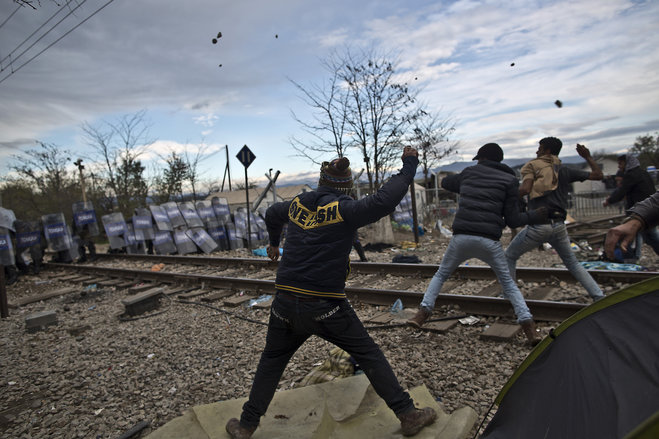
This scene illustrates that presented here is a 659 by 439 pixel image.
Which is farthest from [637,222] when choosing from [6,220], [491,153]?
[6,220]

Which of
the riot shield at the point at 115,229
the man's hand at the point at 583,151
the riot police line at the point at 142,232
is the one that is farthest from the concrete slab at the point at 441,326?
the riot shield at the point at 115,229

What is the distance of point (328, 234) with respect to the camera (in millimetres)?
2721

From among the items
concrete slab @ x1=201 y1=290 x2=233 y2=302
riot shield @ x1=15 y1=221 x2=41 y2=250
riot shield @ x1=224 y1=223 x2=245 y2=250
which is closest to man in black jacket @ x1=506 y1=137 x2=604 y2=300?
concrete slab @ x1=201 y1=290 x2=233 y2=302

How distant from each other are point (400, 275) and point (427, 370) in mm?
4544

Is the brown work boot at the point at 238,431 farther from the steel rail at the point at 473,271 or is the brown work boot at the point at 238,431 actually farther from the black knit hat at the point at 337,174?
the steel rail at the point at 473,271

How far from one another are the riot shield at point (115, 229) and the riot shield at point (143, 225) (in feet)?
1.86

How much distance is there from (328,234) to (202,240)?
13781mm

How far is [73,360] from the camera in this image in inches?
199

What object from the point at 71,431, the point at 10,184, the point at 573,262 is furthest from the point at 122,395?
the point at 10,184

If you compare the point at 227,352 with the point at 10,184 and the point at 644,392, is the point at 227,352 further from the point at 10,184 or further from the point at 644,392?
the point at 10,184

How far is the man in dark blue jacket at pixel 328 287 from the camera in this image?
8.80ft

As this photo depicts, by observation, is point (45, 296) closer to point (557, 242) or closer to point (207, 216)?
point (207, 216)

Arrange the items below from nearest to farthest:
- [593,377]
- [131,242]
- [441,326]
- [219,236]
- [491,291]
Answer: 1. [593,377]
2. [441,326]
3. [491,291]
4. [131,242]
5. [219,236]

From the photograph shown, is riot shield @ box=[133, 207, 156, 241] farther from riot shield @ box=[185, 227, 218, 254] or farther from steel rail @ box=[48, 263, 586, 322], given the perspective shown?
steel rail @ box=[48, 263, 586, 322]
